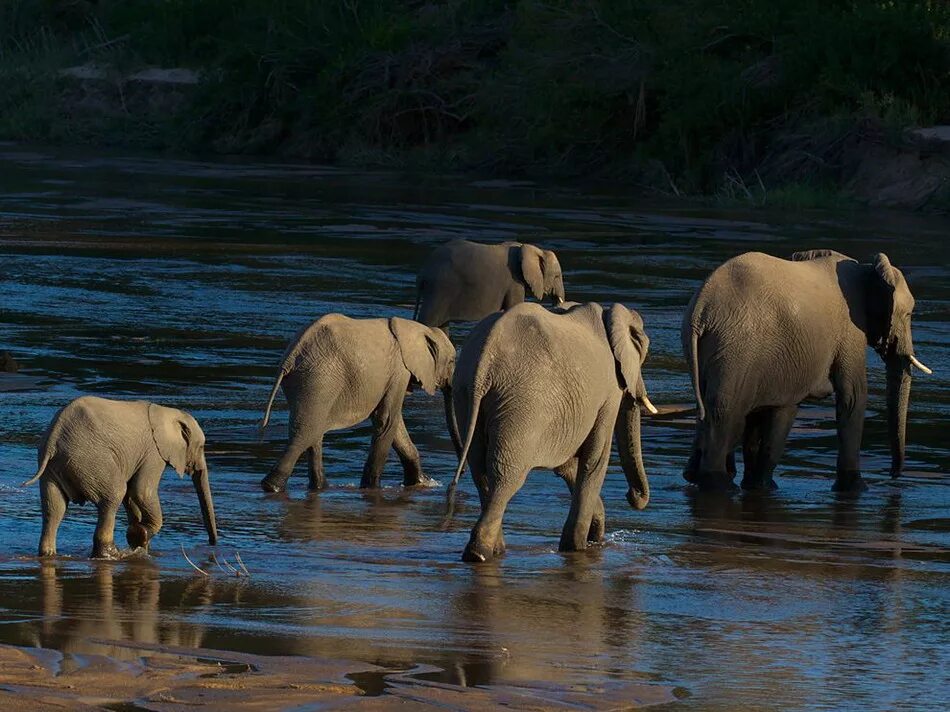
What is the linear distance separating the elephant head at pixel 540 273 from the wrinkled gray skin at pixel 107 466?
828 cm

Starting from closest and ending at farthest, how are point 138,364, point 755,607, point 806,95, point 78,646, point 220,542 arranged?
point 78,646 → point 755,607 → point 220,542 → point 138,364 → point 806,95

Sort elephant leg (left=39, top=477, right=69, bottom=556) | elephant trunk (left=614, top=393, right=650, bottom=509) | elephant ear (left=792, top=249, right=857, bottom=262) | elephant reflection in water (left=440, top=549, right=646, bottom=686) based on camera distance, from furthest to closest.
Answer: elephant ear (left=792, top=249, right=857, bottom=262) < elephant trunk (left=614, top=393, right=650, bottom=509) < elephant leg (left=39, top=477, right=69, bottom=556) < elephant reflection in water (left=440, top=549, right=646, bottom=686)

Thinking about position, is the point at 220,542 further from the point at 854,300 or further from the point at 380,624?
the point at 854,300

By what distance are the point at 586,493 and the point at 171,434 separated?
184cm

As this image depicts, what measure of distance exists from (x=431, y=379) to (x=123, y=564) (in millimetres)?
3500

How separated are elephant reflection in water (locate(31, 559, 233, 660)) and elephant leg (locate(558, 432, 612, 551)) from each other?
1.73m

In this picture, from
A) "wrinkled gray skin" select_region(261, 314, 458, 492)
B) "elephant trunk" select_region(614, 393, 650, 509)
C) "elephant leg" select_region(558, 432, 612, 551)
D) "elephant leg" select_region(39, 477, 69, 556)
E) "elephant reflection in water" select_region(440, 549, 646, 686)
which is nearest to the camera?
"elephant reflection in water" select_region(440, 549, 646, 686)

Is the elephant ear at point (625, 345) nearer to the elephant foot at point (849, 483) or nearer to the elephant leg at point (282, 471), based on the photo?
the elephant leg at point (282, 471)

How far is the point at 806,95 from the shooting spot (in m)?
37.5

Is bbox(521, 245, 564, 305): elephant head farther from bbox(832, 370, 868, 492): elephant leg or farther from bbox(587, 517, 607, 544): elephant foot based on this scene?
bbox(587, 517, 607, 544): elephant foot

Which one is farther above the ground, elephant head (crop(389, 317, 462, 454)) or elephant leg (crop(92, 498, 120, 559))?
elephant head (crop(389, 317, 462, 454))

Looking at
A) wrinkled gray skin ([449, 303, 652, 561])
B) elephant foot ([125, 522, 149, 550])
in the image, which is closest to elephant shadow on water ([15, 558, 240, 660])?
elephant foot ([125, 522, 149, 550])

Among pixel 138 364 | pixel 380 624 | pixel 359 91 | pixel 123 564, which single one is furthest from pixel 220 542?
pixel 359 91

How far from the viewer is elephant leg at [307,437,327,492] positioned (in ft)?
36.7
